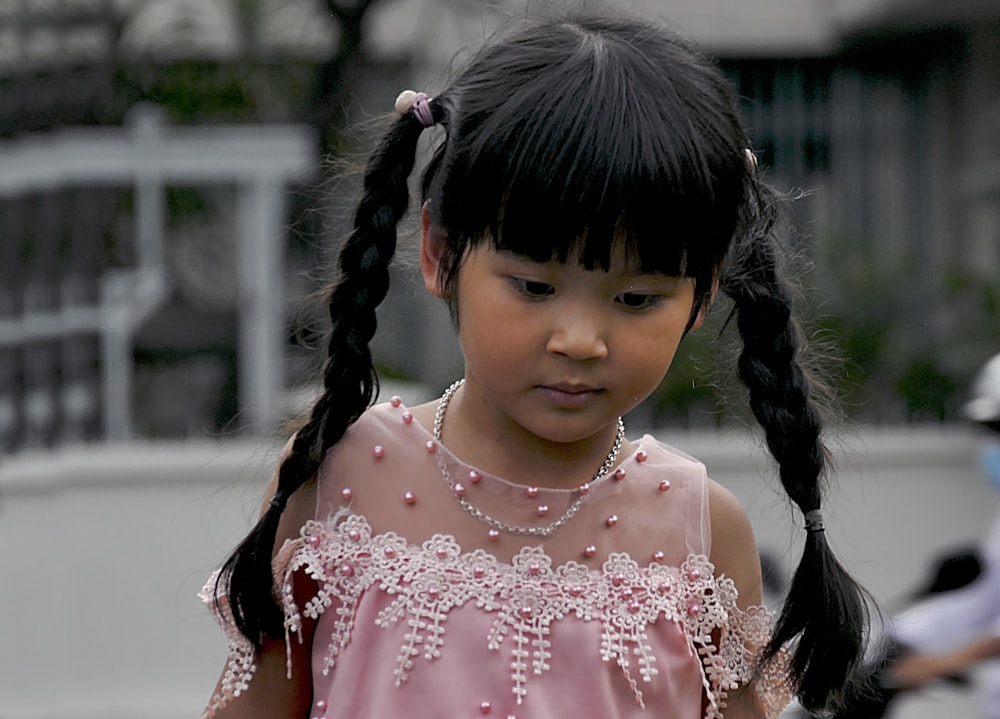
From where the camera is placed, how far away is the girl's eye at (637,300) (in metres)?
1.67

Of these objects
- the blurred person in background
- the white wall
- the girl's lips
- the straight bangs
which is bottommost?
the white wall

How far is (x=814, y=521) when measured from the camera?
1.88 m

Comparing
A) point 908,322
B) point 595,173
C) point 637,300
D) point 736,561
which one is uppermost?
point 595,173

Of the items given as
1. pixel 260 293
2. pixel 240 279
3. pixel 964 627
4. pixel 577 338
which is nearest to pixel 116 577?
pixel 260 293

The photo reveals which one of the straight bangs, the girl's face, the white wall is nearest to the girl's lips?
the girl's face

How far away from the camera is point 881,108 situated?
368 inches

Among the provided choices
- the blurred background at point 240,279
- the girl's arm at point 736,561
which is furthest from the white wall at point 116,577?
the girl's arm at point 736,561

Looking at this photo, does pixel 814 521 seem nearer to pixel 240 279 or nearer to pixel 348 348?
pixel 348 348

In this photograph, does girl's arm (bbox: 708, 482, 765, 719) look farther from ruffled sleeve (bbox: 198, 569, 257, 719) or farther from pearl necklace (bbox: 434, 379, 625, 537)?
ruffled sleeve (bbox: 198, 569, 257, 719)

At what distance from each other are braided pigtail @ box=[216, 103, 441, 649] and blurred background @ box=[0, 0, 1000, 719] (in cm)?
233

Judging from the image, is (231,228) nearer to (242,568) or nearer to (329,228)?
(329,228)

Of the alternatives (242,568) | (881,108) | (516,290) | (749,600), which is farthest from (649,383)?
(881,108)

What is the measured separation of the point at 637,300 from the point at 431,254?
265mm

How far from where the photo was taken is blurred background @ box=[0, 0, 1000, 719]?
5910 millimetres
